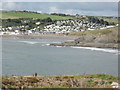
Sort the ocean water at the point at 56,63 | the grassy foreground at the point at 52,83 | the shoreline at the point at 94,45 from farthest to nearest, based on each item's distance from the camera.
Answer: the shoreline at the point at 94,45 → the ocean water at the point at 56,63 → the grassy foreground at the point at 52,83

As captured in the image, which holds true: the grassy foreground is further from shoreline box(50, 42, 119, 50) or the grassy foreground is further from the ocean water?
shoreline box(50, 42, 119, 50)

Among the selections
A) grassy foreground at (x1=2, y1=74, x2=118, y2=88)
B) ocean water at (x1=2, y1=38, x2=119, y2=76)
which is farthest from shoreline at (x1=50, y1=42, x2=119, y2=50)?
grassy foreground at (x1=2, y1=74, x2=118, y2=88)

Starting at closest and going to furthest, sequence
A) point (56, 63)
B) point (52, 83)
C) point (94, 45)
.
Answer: point (52, 83) < point (56, 63) < point (94, 45)

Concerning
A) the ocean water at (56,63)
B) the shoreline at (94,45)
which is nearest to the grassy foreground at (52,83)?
the ocean water at (56,63)

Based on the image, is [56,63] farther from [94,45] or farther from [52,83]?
[94,45]

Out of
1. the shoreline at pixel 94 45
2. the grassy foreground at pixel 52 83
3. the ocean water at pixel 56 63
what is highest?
the grassy foreground at pixel 52 83

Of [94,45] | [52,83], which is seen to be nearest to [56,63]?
[52,83]

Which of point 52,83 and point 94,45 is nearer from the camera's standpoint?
point 52,83

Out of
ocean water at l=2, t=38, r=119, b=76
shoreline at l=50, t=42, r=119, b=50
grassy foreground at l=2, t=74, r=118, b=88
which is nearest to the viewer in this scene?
grassy foreground at l=2, t=74, r=118, b=88

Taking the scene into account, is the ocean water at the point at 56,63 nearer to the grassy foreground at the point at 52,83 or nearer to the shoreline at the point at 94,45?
the grassy foreground at the point at 52,83

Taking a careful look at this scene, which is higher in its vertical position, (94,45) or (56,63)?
(56,63)

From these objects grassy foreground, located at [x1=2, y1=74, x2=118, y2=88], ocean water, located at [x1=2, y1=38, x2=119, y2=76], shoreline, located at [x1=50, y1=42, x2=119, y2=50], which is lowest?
shoreline, located at [x1=50, y1=42, x2=119, y2=50]

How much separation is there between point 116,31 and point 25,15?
10146 centimetres

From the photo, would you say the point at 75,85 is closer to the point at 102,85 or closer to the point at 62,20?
the point at 102,85
